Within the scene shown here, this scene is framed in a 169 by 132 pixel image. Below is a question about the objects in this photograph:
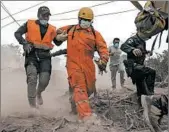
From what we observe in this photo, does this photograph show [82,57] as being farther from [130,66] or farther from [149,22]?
[149,22]

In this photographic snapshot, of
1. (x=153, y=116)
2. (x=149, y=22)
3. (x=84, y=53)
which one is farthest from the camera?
(x=84, y=53)

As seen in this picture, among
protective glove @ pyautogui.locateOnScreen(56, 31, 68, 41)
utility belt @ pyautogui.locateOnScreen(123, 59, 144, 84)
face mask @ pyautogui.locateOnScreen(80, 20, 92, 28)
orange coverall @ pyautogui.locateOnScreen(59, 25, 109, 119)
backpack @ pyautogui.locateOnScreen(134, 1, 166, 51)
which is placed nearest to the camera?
backpack @ pyautogui.locateOnScreen(134, 1, 166, 51)

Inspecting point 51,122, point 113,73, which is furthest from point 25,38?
point 113,73

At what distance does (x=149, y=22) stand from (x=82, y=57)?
132 centimetres

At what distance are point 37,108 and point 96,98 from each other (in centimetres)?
137

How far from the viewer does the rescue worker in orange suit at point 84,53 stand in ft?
29.8

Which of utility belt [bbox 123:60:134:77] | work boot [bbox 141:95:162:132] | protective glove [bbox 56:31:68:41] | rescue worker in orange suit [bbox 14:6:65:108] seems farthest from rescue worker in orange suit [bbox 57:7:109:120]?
work boot [bbox 141:95:162:132]

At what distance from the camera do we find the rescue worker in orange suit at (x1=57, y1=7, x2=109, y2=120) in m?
9.08

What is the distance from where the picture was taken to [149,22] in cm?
852

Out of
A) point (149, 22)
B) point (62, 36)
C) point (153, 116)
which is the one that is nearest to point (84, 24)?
point (62, 36)

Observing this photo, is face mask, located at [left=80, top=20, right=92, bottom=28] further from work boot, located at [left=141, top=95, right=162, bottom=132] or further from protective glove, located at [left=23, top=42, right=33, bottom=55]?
work boot, located at [left=141, top=95, right=162, bottom=132]

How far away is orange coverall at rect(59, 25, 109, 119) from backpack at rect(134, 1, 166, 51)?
768 mm

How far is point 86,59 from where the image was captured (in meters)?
9.14

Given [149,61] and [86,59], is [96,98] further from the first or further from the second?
[149,61]
